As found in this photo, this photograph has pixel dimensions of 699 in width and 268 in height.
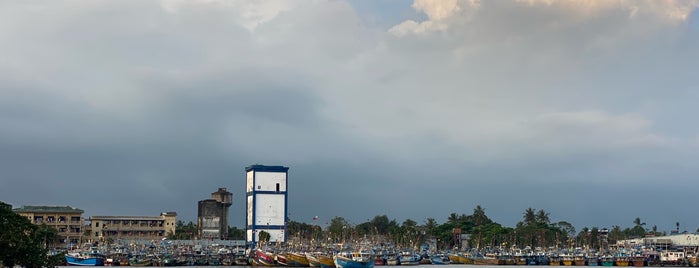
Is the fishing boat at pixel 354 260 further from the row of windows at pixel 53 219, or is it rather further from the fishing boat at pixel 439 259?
the row of windows at pixel 53 219

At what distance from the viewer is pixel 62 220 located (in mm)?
157625

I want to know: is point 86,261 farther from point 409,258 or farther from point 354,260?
point 409,258

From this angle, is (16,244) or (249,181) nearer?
(16,244)

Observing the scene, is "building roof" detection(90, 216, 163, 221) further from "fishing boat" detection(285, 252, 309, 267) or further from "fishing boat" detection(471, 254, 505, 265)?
"fishing boat" detection(471, 254, 505, 265)

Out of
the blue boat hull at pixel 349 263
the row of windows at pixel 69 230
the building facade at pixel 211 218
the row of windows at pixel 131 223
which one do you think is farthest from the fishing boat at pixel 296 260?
the row of windows at pixel 69 230

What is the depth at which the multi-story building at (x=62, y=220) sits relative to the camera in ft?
513

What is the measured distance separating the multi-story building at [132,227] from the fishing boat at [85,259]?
113 feet

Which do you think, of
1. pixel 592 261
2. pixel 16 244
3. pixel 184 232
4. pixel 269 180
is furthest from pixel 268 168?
pixel 16 244

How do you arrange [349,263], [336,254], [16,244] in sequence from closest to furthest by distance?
1. [16,244]
2. [349,263]
3. [336,254]

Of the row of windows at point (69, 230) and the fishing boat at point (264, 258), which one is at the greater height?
the row of windows at point (69, 230)

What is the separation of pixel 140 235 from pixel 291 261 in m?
51.6

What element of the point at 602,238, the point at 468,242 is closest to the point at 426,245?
the point at 468,242

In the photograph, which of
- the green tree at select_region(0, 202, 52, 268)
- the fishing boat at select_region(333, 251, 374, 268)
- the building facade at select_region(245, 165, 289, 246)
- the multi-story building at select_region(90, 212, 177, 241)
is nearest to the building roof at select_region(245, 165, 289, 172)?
the building facade at select_region(245, 165, 289, 246)

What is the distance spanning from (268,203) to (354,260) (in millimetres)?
50943
